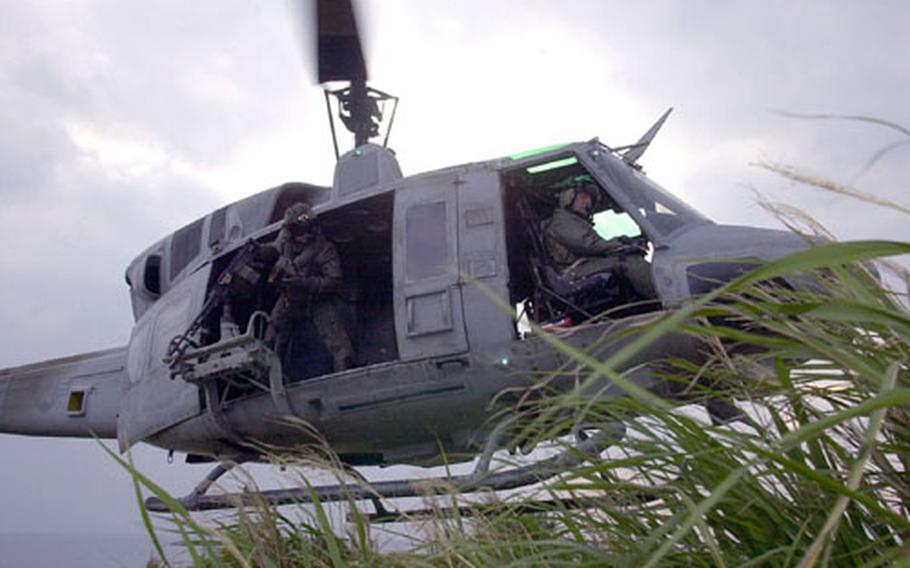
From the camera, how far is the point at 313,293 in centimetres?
657

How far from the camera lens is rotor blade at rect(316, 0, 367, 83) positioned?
662cm

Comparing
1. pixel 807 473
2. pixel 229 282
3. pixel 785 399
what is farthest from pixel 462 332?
pixel 807 473

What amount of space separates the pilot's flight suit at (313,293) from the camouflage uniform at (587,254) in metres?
1.71

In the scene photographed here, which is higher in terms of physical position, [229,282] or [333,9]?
[333,9]

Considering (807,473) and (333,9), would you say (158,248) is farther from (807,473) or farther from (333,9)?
(807,473)

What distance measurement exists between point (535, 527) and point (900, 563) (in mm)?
1053

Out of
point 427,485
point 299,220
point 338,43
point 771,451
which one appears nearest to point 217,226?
point 299,220

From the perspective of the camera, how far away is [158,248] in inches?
333

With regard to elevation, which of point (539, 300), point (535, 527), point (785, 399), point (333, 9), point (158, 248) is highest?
point (333, 9)

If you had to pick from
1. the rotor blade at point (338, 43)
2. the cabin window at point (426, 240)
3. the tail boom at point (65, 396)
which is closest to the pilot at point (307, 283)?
the cabin window at point (426, 240)

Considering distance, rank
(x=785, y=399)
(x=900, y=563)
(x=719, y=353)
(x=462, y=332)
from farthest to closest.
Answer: (x=462, y=332)
(x=719, y=353)
(x=785, y=399)
(x=900, y=563)

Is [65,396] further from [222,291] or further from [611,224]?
[611,224]

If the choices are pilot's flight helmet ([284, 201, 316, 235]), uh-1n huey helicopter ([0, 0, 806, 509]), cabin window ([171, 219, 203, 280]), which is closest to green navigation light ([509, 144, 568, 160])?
uh-1n huey helicopter ([0, 0, 806, 509])

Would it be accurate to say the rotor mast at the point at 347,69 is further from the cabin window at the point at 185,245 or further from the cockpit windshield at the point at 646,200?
the cockpit windshield at the point at 646,200
